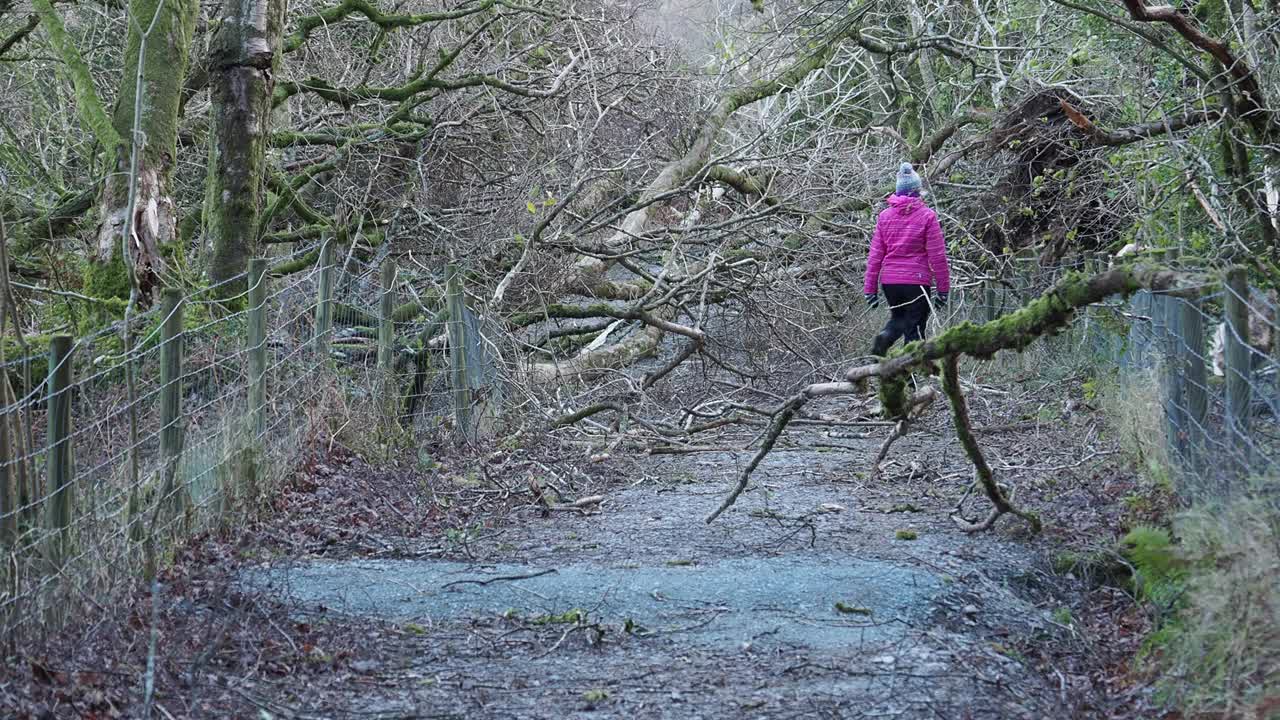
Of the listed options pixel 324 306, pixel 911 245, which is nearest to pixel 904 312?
pixel 911 245

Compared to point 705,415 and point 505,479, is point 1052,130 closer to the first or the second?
point 705,415

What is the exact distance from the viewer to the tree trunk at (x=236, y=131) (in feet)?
34.2

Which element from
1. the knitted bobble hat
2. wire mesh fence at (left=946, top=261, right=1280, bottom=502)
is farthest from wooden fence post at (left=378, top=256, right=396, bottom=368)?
wire mesh fence at (left=946, top=261, right=1280, bottom=502)

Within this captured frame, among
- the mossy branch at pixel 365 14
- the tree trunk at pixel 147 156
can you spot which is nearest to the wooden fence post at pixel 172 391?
the tree trunk at pixel 147 156

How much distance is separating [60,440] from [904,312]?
7.89m

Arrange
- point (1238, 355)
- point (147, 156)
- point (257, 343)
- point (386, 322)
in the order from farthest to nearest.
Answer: point (386, 322)
point (147, 156)
point (257, 343)
point (1238, 355)

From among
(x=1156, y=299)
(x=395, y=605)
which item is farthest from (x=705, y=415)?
(x=395, y=605)

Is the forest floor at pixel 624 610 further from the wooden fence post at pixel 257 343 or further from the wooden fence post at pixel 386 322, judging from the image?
the wooden fence post at pixel 386 322

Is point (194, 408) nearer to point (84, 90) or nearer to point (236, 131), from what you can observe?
point (84, 90)

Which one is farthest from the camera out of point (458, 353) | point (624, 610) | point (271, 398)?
point (458, 353)

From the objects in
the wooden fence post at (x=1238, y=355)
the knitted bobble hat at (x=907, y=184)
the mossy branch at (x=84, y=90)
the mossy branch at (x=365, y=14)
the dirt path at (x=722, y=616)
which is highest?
the mossy branch at (x=365, y=14)

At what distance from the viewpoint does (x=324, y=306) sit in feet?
29.9

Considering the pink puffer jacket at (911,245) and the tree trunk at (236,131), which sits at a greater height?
the tree trunk at (236,131)

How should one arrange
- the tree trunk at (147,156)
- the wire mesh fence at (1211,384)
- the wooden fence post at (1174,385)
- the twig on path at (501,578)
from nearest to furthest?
the wire mesh fence at (1211,384) < the twig on path at (501,578) < the wooden fence post at (1174,385) < the tree trunk at (147,156)
